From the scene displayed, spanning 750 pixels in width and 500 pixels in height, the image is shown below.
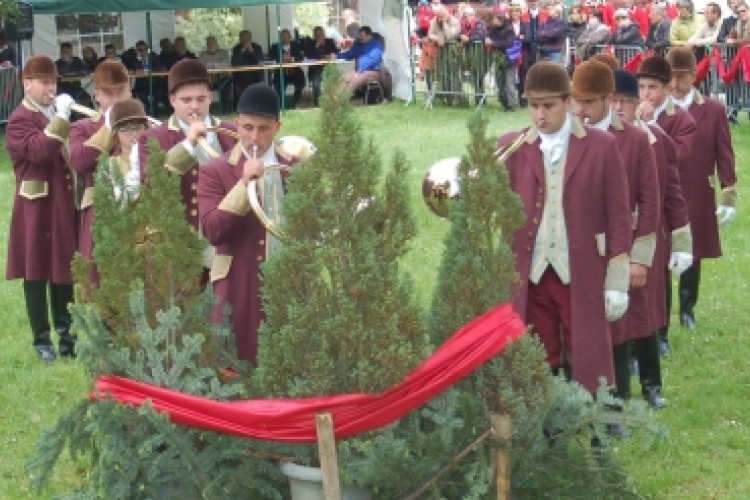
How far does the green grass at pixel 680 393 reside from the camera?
7.38 metres

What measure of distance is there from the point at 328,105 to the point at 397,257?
1.85 ft

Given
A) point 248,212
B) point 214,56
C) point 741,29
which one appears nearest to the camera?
point 248,212

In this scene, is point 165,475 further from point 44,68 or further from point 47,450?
point 44,68

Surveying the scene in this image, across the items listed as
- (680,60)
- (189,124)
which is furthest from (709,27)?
(189,124)

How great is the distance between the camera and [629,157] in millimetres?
7699

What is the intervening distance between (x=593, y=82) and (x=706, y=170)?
280cm

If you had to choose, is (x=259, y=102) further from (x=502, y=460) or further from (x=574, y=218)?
(x=502, y=460)

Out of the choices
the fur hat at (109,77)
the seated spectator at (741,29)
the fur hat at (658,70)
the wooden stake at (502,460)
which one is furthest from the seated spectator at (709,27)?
the wooden stake at (502,460)

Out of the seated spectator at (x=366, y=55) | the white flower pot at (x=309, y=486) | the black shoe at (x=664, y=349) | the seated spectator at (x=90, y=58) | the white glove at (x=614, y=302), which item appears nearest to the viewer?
the white flower pot at (x=309, y=486)

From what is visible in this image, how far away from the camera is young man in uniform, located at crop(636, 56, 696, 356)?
31.2 feet

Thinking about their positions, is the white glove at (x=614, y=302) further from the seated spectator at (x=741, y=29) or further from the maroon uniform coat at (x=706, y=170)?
the seated spectator at (x=741, y=29)

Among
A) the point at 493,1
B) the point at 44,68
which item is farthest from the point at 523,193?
the point at 493,1

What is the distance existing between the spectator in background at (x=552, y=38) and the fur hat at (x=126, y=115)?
17.9 meters

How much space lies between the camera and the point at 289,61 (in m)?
28.9
